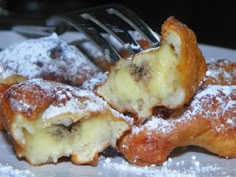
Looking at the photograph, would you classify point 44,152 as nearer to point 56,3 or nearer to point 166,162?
point 166,162

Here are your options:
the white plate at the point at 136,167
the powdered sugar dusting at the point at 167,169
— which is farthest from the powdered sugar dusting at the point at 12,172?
the powdered sugar dusting at the point at 167,169

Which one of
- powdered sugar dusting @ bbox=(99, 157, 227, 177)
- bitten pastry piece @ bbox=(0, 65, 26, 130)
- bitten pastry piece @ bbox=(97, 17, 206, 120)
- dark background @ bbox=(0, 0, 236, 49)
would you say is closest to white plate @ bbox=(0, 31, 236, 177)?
powdered sugar dusting @ bbox=(99, 157, 227, 177)

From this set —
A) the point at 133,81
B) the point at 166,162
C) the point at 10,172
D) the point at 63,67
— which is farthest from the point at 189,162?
the point at 63,67

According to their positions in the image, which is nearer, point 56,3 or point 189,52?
point 189,52

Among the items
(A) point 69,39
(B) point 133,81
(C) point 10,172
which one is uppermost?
(B) point 133,81

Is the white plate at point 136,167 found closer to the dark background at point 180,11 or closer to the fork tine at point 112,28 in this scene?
the fork tine at point 112,28

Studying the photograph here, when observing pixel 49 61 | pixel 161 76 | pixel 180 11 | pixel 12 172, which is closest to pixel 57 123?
pixel 12 172
